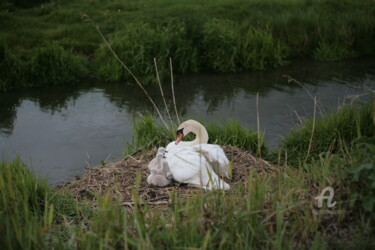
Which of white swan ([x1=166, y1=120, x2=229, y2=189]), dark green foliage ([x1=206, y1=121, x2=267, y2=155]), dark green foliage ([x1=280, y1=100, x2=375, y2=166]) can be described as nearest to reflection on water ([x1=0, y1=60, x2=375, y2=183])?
dark green foliage ([x1=206, y1=121, x2=267, y2=155])

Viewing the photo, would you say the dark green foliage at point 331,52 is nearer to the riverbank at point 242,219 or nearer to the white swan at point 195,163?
the white swan at point 195,163

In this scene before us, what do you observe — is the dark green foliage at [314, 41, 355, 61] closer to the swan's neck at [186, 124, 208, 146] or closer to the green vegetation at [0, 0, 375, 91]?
the green vegetation at [0, 0, 375, 91]

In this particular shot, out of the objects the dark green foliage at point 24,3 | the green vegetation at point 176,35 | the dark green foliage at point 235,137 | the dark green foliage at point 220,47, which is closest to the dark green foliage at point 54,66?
the green vegetation at point 176,35

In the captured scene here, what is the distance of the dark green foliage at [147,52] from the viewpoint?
38.2 feet

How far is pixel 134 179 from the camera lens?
6.00 m

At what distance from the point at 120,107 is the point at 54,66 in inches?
84.0

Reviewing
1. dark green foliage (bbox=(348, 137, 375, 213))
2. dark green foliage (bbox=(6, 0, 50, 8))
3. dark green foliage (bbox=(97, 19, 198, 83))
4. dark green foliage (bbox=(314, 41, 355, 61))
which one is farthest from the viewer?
dark green foliage (bbox=(6, 0, 50, 8))

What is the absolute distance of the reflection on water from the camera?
27.9 feet

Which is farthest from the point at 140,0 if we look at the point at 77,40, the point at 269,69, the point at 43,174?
the point at 43,174

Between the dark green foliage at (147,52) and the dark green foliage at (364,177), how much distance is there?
7.61m

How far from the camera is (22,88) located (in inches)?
446

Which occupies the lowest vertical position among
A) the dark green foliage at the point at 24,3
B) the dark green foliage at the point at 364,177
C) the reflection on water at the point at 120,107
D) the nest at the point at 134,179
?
the reflection on water at the point at 120,107

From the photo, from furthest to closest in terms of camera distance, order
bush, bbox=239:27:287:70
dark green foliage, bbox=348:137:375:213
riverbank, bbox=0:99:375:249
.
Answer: bush, bbox=239:27:287:70 → dark green foliage, bbox=348:137:375:213 → riverbank, bbox=0:99:375:249

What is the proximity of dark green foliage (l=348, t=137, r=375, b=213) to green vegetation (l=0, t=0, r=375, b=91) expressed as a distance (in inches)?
305
